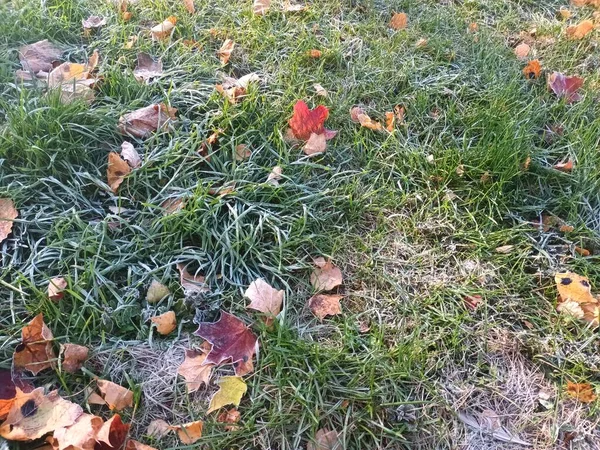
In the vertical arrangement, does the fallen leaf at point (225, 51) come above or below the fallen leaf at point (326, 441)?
above

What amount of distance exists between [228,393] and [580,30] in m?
2.82

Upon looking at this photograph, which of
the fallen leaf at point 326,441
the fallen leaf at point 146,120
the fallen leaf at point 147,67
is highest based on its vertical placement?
the fallen leaf at point 147,67

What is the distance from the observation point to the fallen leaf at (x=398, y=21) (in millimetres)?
2891

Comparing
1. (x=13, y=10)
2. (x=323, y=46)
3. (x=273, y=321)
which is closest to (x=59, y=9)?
(x=13, y=10)

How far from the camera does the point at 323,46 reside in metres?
2.70

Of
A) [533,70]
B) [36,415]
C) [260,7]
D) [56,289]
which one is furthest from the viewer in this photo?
[260,7]

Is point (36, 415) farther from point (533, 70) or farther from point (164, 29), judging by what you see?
point (533, 70)

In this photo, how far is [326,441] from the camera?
1.54 meters

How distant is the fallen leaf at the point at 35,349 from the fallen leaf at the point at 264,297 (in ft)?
2.09

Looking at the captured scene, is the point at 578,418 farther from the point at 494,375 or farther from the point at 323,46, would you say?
the point at 323,46

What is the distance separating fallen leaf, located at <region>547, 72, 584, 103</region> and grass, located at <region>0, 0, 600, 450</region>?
0.07 m

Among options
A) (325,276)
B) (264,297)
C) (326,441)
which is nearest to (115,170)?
(264,297)

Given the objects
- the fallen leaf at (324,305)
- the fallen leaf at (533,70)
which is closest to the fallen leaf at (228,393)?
the fallen leaf at (324,305)

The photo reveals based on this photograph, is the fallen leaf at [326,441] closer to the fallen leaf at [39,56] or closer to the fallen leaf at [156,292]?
the fallen leaf at [156,292]
